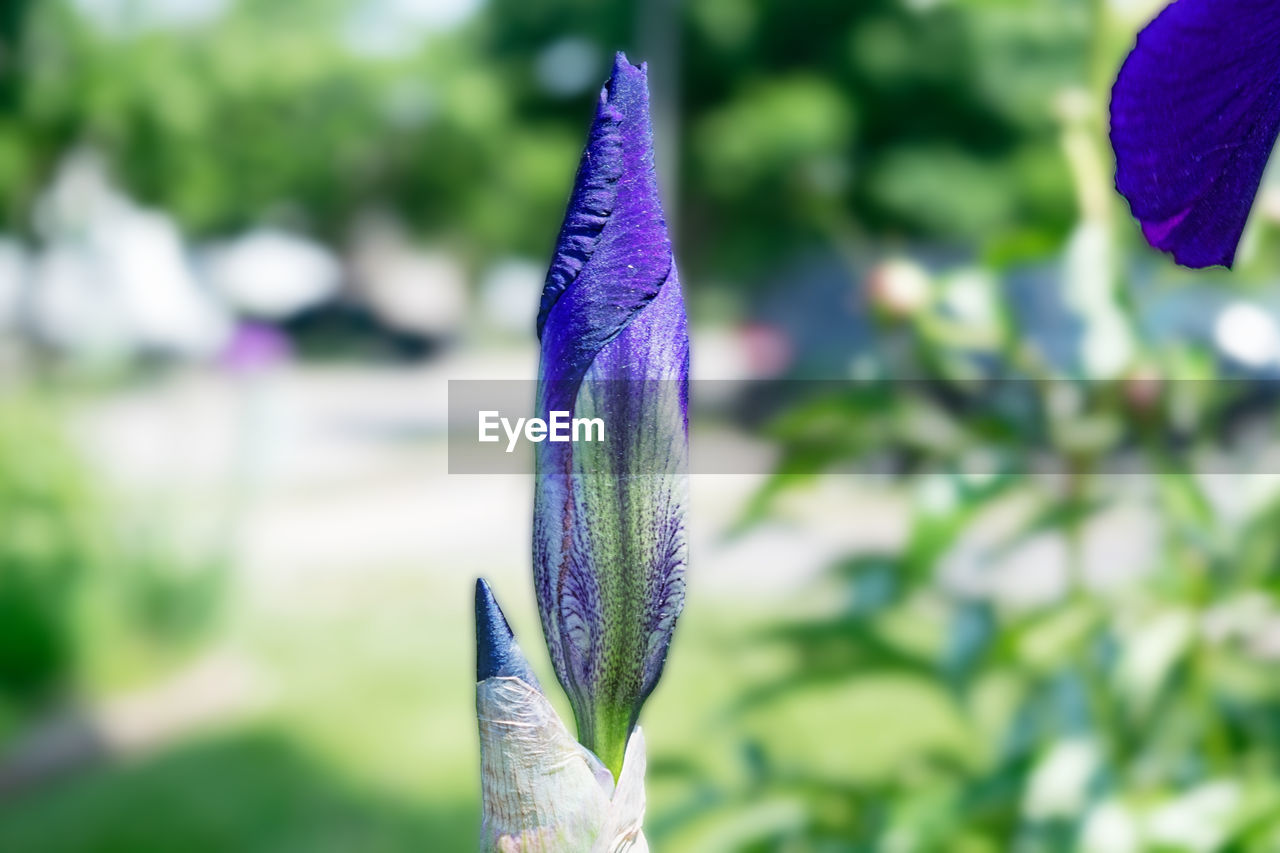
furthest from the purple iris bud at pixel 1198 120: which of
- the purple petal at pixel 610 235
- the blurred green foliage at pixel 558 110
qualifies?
the blurred green foliage at pixel 558 110

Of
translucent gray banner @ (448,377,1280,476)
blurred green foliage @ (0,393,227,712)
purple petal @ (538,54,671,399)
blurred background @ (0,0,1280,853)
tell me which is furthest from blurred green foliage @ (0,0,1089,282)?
purple petal @ (538,54,671,399)

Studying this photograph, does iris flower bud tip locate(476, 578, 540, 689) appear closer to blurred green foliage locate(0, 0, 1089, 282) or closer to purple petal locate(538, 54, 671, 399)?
purple petal locate(538, 54, 671, 399)

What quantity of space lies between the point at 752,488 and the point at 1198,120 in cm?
274

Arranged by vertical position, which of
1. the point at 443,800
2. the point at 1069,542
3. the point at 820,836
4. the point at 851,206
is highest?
the point at 851,206

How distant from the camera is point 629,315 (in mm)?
268

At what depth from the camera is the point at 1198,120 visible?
210mm

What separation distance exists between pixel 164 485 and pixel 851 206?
17.4 ft

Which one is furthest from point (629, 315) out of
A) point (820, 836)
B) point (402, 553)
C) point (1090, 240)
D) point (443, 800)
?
point (402, 553)

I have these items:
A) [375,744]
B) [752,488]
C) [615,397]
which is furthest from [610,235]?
[752,488]

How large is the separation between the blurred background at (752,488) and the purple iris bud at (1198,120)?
68 cm

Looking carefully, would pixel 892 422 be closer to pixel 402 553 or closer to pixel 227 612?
pixel 227 612

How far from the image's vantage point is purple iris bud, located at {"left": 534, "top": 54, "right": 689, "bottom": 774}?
0.87ft

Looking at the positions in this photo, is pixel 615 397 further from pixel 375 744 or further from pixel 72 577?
pixel 72 577

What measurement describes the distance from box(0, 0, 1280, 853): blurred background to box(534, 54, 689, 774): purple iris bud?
64 cm
